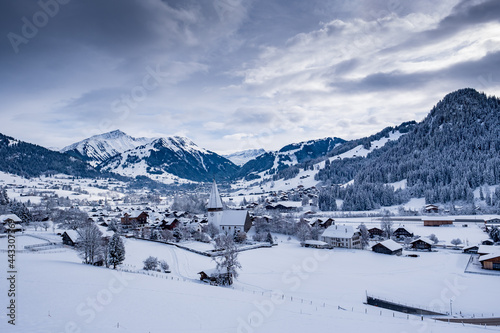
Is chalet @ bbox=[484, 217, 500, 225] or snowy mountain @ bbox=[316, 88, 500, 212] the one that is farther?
snowy mountain @ bbox=[316, 88, 500, 212]

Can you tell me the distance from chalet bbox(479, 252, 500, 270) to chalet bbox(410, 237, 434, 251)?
513 inches

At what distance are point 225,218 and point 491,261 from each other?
48.4 metres

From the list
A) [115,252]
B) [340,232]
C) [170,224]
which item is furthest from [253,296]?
[170,224]

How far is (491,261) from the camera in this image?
39.3 meters

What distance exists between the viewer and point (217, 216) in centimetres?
7125

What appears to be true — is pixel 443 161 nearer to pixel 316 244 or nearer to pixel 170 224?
pixel 316 244

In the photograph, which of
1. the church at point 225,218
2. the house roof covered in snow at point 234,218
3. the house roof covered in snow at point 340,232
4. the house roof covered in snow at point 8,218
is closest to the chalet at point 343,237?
the house roof covered in snow at point 340,232

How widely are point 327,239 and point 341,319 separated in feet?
129

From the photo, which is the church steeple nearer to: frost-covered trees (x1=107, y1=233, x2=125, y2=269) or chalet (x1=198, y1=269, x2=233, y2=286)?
frost-covered trees (x1=107, y1=233, x2=125, y2=269)

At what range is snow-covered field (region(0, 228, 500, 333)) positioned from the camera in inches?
747

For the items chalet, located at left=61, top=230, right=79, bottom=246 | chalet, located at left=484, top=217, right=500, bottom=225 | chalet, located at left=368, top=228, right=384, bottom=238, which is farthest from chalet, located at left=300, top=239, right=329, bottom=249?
chalet, located at left=484, top=217, right=500, bottom=225

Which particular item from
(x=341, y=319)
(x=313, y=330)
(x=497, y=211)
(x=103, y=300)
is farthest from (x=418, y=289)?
(x=497, y=211)

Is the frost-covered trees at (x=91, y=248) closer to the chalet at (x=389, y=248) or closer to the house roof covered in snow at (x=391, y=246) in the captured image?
the chalet at (x=389, y=248)

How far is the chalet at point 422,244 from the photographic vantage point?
174 feet
